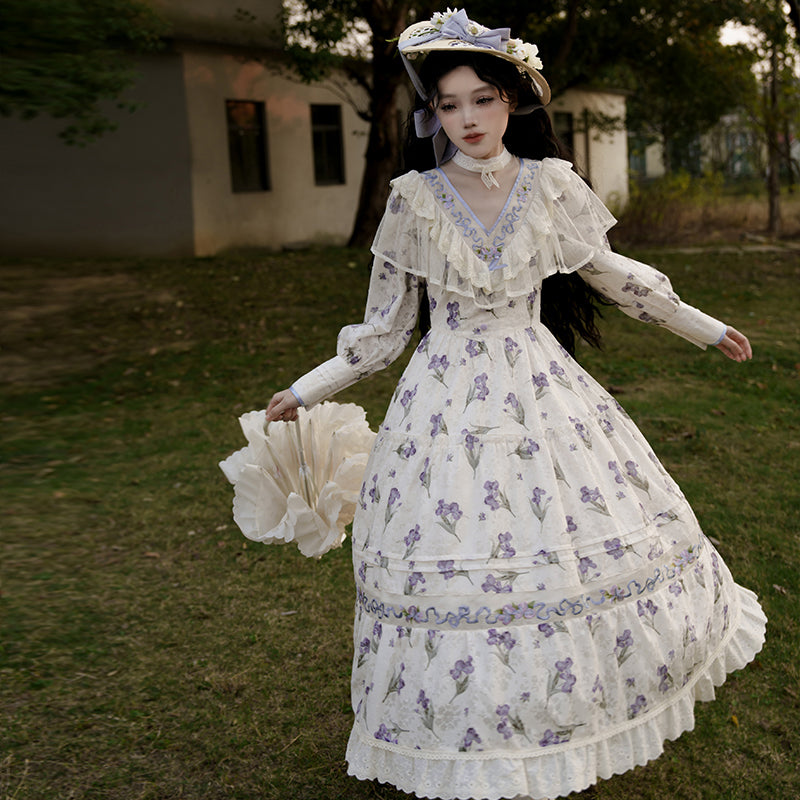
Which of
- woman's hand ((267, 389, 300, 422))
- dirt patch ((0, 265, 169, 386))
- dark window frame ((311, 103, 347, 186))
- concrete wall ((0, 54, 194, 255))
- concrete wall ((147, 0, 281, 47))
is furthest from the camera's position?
dark window frame ((311, 103, 347, 186))

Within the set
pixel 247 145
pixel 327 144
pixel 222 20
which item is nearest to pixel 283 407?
pixel 222 20

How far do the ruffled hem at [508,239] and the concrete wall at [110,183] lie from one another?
1173 centimetres

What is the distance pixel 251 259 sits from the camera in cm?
1329

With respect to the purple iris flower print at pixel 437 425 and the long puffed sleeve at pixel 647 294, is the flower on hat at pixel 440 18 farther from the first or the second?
the purple iris flower print at pixel 437 425

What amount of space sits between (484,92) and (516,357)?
0.77 m

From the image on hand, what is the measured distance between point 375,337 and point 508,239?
0.49 m

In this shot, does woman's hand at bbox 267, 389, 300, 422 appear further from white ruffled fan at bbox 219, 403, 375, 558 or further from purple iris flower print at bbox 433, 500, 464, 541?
purple iris flower print at bbox 433, 500, 464, 541

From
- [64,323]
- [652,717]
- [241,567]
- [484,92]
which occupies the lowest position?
[241,567]

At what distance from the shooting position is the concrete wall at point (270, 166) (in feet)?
48.1

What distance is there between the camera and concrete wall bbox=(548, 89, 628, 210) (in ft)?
71.9

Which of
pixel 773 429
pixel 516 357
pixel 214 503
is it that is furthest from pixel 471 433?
pixel 773 429

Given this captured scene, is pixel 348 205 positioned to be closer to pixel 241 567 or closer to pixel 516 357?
pixel 241 567

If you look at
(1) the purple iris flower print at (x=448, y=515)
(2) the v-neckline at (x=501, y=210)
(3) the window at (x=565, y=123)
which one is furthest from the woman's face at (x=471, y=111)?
(3) the window at (x=565, y=123)

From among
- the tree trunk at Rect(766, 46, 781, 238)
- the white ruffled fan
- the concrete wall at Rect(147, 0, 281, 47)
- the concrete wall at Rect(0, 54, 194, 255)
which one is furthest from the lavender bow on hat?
the tree trunk at Rect(766, 46, 781, 238)
